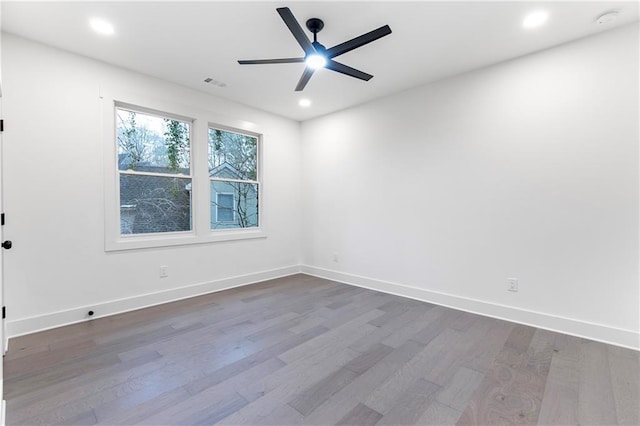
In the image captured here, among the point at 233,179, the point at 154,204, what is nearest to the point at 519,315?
the point at 233,179

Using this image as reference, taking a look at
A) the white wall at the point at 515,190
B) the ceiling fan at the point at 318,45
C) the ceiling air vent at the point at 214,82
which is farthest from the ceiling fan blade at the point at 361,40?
the ceiling air vent at the point at 214,82

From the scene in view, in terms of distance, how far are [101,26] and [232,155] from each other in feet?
7.05

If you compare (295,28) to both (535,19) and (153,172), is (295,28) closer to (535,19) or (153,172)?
(535,19)

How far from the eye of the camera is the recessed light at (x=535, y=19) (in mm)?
2349

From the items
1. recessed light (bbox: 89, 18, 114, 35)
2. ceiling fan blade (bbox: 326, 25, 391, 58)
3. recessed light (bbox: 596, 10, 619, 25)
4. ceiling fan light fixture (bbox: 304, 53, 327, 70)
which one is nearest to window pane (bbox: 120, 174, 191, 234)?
recessed light (bbox: 89, 18, 114, 35)

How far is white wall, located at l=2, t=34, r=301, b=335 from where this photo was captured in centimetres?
267

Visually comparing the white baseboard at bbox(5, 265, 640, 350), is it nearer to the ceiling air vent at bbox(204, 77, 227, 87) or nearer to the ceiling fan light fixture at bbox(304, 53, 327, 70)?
the ceiling air vent at bbox(204, 77, 227, 87)

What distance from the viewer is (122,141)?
133 inches

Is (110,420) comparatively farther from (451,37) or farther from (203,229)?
(451,37)

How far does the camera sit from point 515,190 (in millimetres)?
3033

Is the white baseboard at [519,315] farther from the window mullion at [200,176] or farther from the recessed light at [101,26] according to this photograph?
the recessed light at [101,26]

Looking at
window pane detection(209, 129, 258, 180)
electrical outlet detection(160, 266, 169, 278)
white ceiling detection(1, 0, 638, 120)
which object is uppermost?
white ceiling detection(1, 0, 638, 120)

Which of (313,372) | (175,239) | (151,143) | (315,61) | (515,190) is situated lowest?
(313,372)

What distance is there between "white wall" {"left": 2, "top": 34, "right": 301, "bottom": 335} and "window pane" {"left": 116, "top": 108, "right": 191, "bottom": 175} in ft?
0.91
